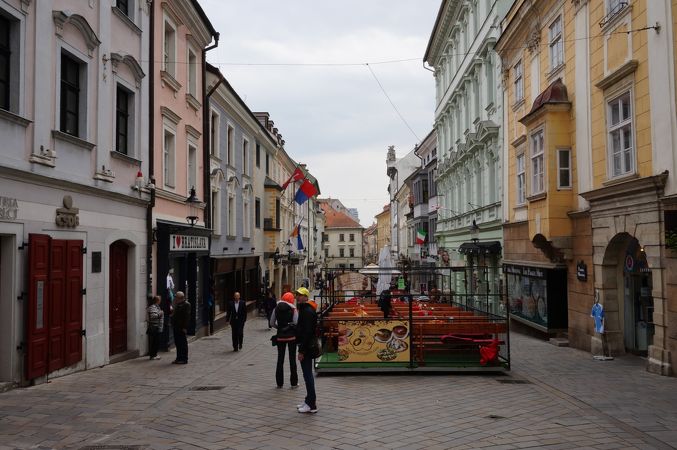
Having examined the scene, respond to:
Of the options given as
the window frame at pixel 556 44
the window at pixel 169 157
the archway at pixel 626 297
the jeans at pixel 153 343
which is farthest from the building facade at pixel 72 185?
the archway at pixel 626 297

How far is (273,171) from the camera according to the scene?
37.6 m

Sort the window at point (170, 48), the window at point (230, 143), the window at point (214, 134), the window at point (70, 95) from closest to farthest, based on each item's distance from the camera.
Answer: the window at point (70, 95), the window at point (170, 48), the window at point (214, 134), the window at point (230, 143)

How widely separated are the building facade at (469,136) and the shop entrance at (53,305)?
11.8 m

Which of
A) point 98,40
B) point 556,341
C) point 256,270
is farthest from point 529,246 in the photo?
point 256,270

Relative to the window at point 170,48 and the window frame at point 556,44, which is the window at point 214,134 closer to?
the window at point 170,48

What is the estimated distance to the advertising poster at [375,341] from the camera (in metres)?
11.5

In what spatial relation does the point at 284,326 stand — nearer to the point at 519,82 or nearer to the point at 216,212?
the point at 216,212

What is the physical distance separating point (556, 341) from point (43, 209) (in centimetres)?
1353

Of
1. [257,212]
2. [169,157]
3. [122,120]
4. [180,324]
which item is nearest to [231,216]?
[257,212]

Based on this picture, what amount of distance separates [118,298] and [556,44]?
13698 millimetres

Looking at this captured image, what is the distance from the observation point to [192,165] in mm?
19734

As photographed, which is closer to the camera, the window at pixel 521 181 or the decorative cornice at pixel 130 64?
the decorative cornice at pixel 130 64

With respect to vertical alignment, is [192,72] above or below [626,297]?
above

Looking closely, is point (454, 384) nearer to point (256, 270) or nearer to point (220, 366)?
point (220, 366)
